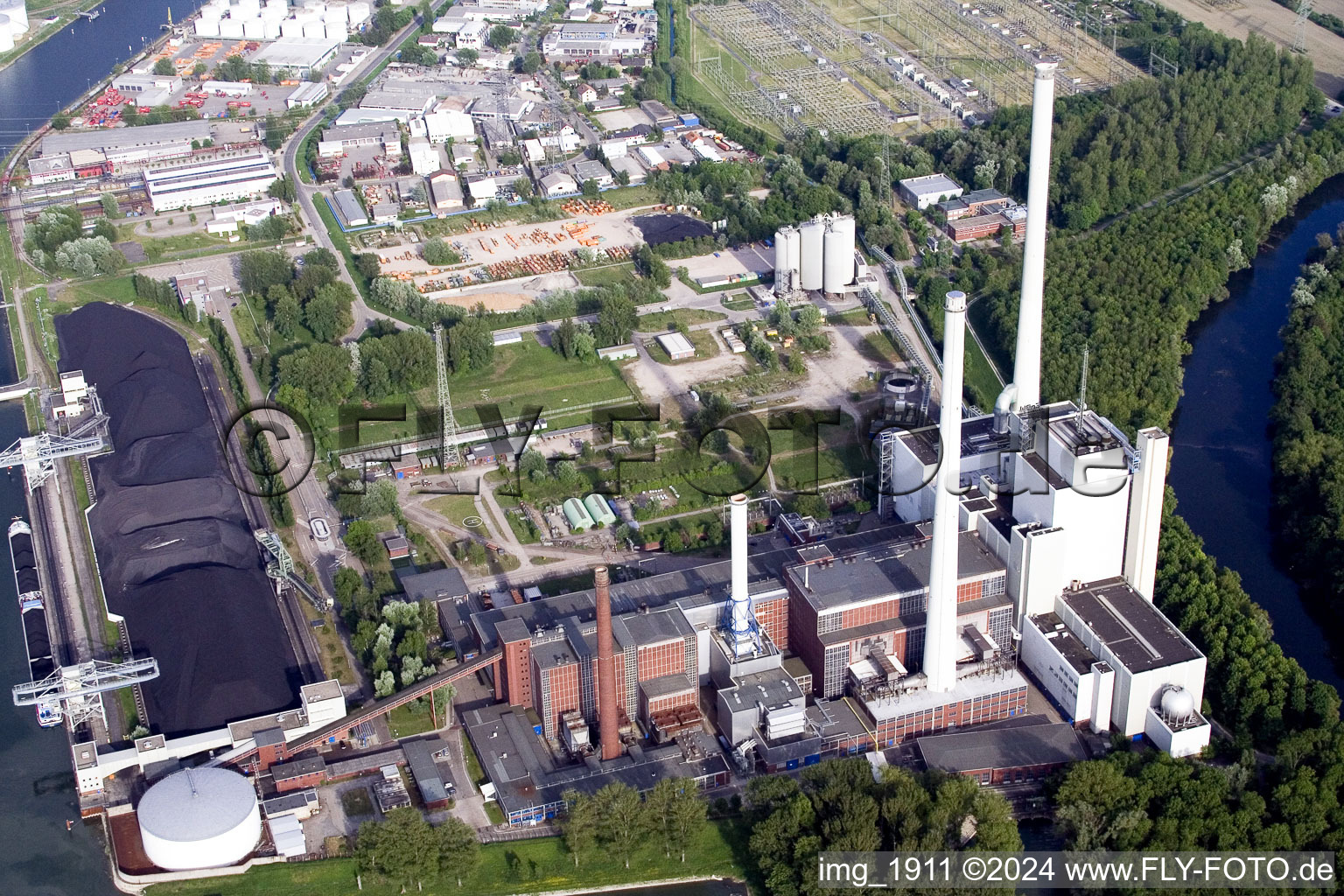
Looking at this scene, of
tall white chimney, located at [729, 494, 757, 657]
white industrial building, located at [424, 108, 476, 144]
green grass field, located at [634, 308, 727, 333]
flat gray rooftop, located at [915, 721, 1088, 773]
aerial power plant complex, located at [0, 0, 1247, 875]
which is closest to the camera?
flat gray rooftop, located at [915, 721, 1088, 773]

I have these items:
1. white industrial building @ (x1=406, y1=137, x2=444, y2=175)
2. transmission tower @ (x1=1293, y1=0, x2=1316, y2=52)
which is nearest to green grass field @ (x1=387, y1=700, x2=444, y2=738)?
A: white industrial building @ (x1=406, y1=137, x2=444, y2=175)

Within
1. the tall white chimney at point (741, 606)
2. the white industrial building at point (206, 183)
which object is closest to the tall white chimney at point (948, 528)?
the tall white chimney at point (741, 606)

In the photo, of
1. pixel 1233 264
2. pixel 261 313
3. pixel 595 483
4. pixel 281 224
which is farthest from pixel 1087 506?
pixel 281 224

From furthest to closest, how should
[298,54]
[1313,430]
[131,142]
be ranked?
[298,54], [131,142], [1313,430]

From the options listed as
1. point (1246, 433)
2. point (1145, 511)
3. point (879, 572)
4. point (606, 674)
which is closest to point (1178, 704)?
point (1145, 511)

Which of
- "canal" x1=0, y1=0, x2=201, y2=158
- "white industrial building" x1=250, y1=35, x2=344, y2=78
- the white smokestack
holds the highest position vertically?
the white smokestack

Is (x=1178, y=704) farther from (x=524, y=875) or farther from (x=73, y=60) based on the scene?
(x=73, y=60)

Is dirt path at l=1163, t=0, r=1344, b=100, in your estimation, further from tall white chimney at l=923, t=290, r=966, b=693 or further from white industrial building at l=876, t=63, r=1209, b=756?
tall white chimney at l=923, t=290, r=966, b=693
